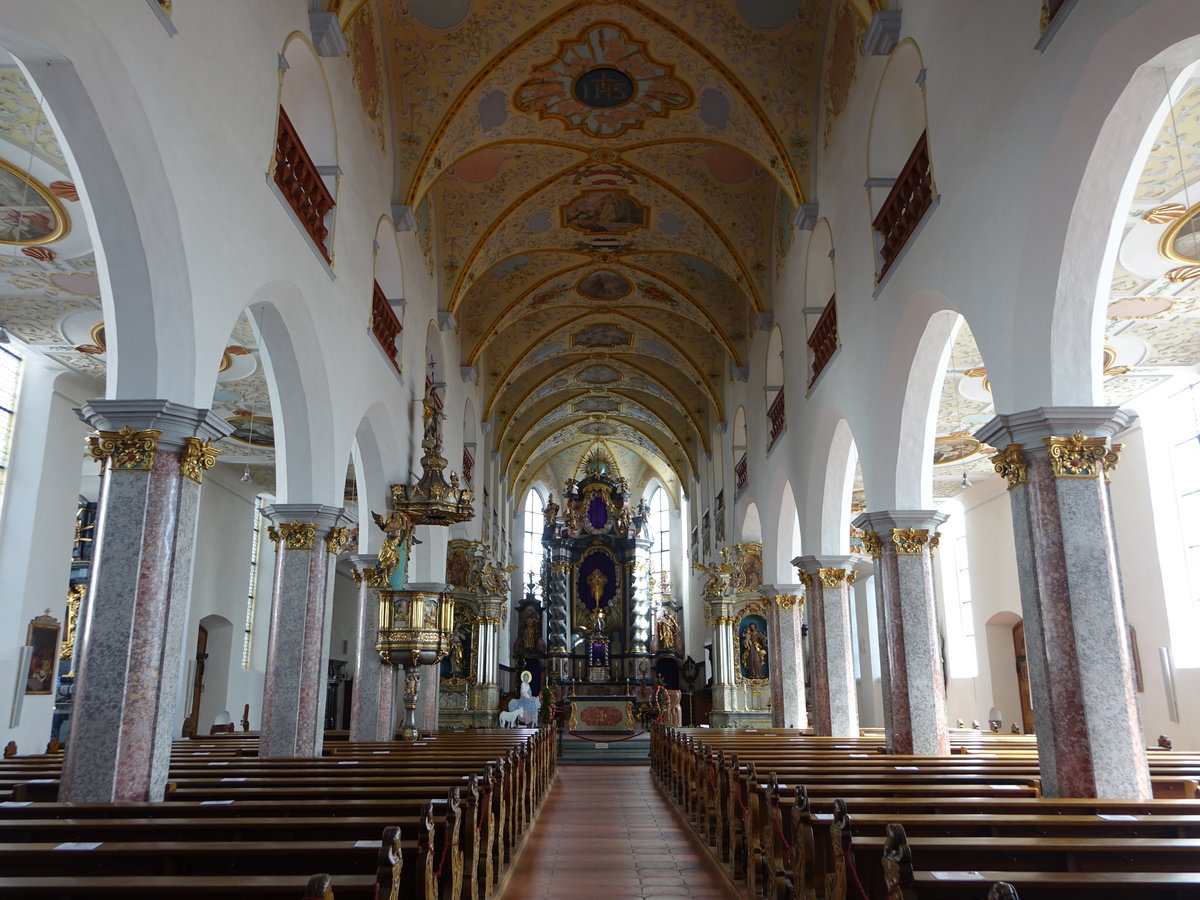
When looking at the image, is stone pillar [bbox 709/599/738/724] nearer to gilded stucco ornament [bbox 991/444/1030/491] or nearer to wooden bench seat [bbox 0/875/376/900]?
gilded stucco ornament [bbox 991/444/1030/491]

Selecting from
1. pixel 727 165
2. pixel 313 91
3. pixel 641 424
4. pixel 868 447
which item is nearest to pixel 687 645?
pixel 641 424

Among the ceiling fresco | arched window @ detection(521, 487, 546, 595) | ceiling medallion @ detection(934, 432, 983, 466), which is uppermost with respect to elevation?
arched window @ detection(521, 487, 546, 595)

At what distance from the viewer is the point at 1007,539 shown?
20422mm

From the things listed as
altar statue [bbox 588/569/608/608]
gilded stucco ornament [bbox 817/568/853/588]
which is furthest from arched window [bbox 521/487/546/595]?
gilded stucco ornament [bbox 817/568/853/588]

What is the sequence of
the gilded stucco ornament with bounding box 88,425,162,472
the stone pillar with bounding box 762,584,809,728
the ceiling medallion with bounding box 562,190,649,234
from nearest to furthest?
1. the gilded stucco ornament with bounding box 88,425,162,472
2. the stone pillar with bounding box 762,584,809,728
3. the ceiling medallion with bounding box 562,190,649,234

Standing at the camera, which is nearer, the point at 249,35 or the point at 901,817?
the point at 901,817

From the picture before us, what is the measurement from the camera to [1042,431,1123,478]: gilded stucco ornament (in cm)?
690

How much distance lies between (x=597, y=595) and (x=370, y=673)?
21.5 m

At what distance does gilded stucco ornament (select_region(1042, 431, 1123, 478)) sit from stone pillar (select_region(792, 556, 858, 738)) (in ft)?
24.8

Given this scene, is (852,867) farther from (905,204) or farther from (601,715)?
(601,715)

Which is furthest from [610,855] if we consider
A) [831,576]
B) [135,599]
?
[831,576]

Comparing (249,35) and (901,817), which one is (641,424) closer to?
(249,35)

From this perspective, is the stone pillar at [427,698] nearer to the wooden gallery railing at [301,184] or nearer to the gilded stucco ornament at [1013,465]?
the wooden gallery railing at [301,184]

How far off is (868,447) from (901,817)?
23.0 feet
